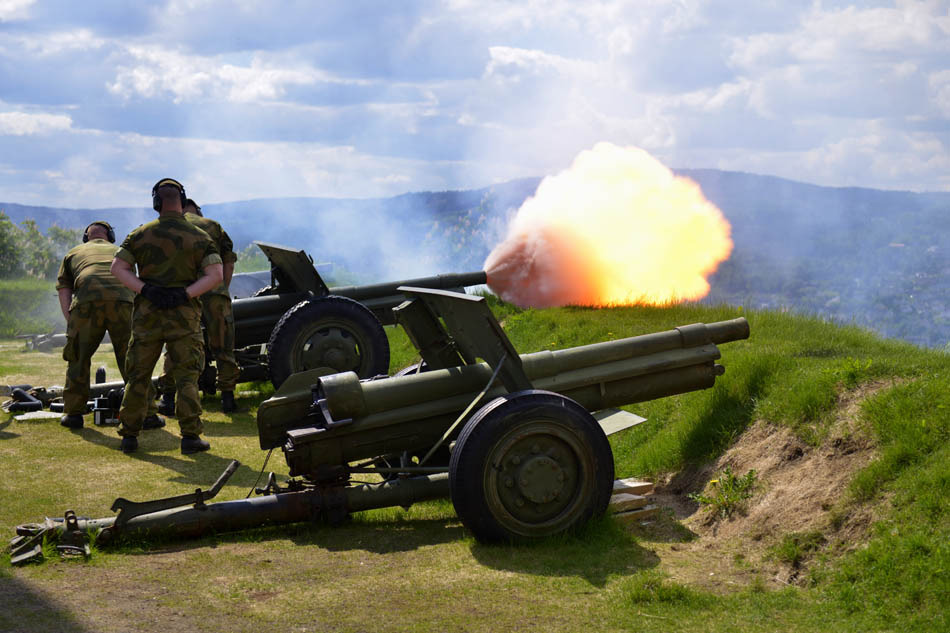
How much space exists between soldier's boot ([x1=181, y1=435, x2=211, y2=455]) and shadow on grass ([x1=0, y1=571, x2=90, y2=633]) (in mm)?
3836

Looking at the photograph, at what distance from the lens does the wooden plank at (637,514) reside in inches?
258

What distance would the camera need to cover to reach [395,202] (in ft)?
Result: 141

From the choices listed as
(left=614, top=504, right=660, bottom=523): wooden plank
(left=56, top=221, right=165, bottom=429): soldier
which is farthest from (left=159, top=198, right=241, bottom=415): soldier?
(left=614, top=504, right=660, bottom=523): wooden plank

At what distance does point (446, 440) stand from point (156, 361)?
3395mm

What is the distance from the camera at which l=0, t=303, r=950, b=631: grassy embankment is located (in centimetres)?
474

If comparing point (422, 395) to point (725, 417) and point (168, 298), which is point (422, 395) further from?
point (168, 298)

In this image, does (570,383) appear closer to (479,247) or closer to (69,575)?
(69,575)

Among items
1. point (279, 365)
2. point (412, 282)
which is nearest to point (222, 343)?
point (279, 365)

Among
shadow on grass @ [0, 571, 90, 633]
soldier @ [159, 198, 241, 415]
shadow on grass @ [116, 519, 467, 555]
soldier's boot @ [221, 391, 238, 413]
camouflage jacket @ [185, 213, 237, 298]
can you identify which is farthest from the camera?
soldier's boot @ [221, 391, 238, 413]

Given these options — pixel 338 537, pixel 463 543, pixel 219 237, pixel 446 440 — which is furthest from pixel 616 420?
pixel 219 237

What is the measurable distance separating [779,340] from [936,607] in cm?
483

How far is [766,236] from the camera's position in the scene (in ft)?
137

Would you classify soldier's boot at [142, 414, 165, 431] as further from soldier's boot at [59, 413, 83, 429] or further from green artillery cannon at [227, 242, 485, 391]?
green artillery cannon at [227, 242, 485, 391]

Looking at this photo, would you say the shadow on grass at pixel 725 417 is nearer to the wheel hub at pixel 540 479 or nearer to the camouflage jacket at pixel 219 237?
the wheel hub at pixel 540 479
